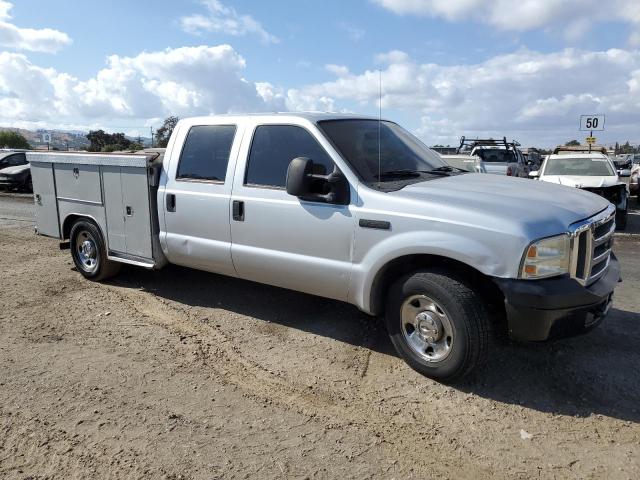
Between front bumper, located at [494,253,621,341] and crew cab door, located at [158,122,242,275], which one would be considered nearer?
front bumper, located at [494,253,621,341]

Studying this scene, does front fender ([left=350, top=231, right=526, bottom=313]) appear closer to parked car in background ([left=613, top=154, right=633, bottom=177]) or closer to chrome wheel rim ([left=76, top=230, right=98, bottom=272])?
chrome wheel rim ([left=76, top=230, right=98, bottom=272])

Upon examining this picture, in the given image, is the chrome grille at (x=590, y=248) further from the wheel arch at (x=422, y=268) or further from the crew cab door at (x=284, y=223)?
the crew cab door at (x=284, y=223)

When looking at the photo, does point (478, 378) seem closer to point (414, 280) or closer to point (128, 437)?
point (414, 280)

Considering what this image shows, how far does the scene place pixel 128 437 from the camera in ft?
10.6

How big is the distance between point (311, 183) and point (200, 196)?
4.73 feet

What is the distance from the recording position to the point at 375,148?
466cm

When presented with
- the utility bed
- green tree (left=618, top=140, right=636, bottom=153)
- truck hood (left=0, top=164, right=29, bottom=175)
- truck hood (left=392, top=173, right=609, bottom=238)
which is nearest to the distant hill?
truck hood (left=0, top=164, right=29, bottom=175)

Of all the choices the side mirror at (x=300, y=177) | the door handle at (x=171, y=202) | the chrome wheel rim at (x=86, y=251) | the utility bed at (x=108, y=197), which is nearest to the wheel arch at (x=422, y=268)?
the side mirror at (x=300, y=177)

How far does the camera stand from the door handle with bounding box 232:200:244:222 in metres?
4.81

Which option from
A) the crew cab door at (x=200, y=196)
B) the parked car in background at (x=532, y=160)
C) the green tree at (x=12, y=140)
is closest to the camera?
the crew cab door at (x=200, y=196)

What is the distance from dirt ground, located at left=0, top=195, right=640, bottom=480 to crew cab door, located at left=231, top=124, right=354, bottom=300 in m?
0.64

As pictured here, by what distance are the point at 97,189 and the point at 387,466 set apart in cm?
478

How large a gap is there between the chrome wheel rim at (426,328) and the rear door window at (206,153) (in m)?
2.20

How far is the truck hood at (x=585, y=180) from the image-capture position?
1102cm
